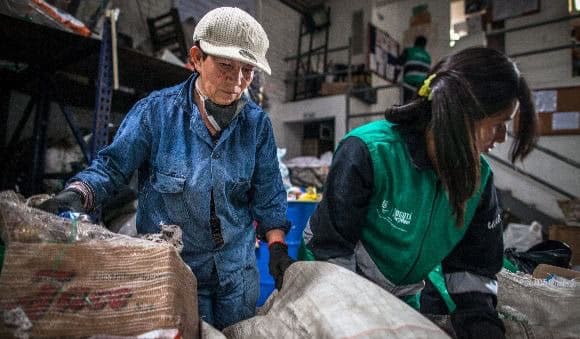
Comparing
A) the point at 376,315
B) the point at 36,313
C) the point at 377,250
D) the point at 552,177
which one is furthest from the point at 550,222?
the point at 36,313

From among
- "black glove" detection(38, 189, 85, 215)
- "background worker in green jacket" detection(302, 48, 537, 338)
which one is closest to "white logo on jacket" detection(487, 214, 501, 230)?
"background worker in green jacket" detection(302, 48, 537, 338)

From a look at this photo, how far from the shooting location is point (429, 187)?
1.04 m

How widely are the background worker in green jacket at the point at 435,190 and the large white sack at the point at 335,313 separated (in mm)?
226

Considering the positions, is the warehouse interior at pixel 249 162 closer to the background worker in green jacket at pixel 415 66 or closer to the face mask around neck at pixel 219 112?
the face mask around neck at pixel 219 112

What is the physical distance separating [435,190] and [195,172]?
707mm

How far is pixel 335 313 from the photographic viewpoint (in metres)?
0.62

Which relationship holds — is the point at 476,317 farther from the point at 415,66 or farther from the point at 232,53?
the point at 415,66

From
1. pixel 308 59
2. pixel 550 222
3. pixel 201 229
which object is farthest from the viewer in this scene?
pixel 308 59

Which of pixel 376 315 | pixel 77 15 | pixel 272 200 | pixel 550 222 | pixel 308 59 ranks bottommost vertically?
pixel 550 222

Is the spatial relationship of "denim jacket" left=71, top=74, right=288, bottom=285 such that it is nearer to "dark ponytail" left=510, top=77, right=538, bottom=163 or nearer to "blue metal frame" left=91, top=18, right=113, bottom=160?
"dark ponytail" left=510, top=77, right=538, bottom=163

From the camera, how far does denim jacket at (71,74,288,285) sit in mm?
1109

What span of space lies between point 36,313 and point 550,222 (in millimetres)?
5978

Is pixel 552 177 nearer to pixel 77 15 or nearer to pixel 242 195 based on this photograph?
pixel 242 195

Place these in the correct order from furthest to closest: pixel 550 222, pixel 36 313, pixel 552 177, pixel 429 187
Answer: pixel 552 177 < pixel 550 222 < pixel 429 187 < pixel 36 313
